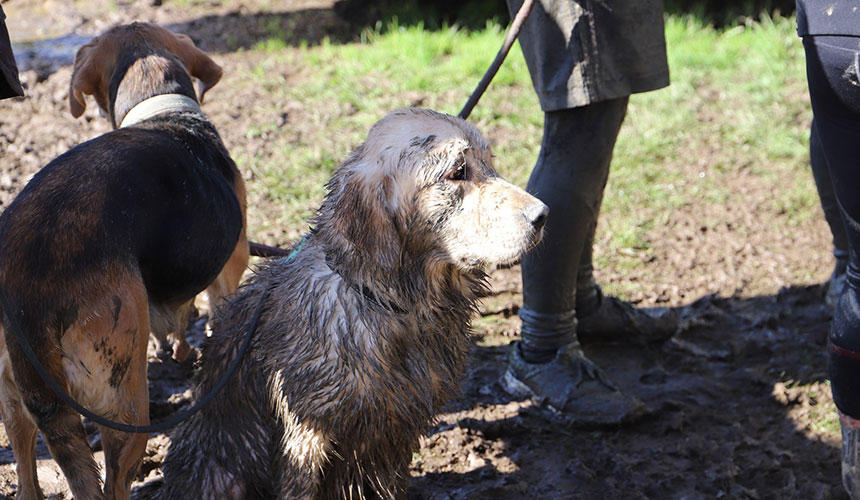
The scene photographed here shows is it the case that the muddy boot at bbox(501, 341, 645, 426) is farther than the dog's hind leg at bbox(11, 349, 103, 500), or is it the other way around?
the muddy boot at bbox(501, 341, 645, 426)

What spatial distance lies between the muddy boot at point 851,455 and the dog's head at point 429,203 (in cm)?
136

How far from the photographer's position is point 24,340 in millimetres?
2508

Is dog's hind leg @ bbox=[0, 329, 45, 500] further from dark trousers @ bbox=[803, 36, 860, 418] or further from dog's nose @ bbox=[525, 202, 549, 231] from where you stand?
dark trousers @ bbox=[803, 36, 860, 418]

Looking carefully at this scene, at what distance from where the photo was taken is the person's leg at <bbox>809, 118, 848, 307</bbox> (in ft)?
13.7

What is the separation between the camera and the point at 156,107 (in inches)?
150

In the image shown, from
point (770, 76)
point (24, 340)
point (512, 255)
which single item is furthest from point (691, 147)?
point (24, 340)

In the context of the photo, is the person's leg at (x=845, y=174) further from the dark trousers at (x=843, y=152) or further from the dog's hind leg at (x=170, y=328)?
the dog's hind leg at (x=170, y=328)

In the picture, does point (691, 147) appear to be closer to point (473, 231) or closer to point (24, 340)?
point (473, 231)

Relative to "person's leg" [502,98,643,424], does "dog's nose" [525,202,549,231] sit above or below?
above

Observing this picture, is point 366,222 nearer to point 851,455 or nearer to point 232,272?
point 232,272

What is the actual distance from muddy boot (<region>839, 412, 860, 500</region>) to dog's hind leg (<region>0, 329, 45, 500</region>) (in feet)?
8.96

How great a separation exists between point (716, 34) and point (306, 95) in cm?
388

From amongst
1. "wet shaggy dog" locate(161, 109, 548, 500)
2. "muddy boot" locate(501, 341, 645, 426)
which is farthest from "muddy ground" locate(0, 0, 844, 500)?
"wet shaggy dog" locate(161, 109, 548, 500)

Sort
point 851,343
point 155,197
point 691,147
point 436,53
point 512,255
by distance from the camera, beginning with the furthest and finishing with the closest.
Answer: point 436,53 < point 691,147 < point 155,197 < point 851,343 < point 512,255
